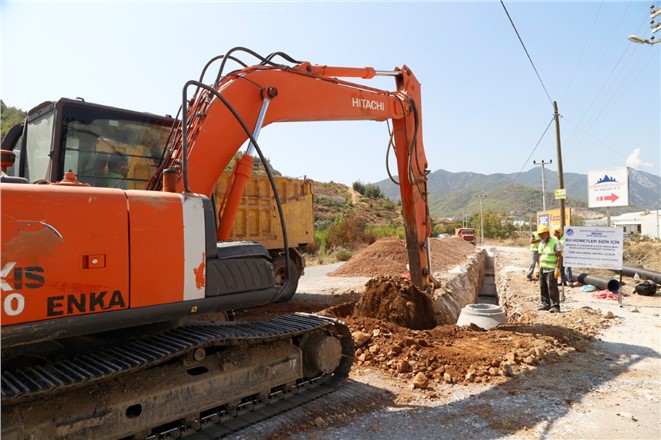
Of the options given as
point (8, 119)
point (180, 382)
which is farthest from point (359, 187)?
point (180, 382)

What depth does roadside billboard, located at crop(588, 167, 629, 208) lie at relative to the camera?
18.5m

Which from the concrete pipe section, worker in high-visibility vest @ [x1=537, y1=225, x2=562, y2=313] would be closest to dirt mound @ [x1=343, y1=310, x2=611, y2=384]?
the concrete pipe section

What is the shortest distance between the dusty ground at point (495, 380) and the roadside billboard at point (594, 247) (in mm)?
1722

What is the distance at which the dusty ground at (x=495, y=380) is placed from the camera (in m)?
3.64

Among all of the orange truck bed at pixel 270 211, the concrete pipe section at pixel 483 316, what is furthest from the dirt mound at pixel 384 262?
the concrete pipe section at pixel 483 316

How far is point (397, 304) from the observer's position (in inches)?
278

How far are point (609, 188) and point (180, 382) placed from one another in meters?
20.8

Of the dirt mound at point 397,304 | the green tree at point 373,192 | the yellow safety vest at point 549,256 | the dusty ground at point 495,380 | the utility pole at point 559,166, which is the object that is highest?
the green tree at point 373,192

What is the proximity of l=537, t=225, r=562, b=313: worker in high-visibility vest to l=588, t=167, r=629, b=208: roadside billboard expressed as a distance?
1192cm

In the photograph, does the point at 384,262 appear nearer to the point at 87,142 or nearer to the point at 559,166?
the point at 559,166

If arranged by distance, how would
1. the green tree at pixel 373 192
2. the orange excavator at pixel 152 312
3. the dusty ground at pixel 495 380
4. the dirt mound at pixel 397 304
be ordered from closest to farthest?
the orange excavator at pixel 152 312 < the dusty ground at pixel 495 380 < the dirt mound at pixel 397 304 < the green tree at pixel 373 192

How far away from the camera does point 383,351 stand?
5297mm

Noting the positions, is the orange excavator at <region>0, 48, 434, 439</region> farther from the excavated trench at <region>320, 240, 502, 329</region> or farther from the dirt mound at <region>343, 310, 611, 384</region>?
the excavated trench at <region>320, 240, 502, 329</region>

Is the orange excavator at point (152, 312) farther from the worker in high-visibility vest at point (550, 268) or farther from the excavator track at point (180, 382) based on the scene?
the worker in high-visibility vest at point (550, 268)
